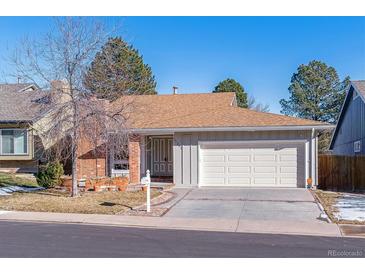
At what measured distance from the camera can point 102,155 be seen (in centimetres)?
2294

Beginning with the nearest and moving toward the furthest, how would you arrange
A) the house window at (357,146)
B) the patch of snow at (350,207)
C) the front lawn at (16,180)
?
the patch of snow at (350,207) < the front lawn at (16,180) < the house window at (357,146)

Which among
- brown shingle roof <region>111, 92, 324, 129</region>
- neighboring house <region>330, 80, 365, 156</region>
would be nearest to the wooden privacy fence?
brown shingle roof <region>111, 92, 324, 129</region>

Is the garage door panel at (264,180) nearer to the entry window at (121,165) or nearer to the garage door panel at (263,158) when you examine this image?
the garage door panel at (263,158)

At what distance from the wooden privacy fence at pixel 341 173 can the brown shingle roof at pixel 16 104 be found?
51.2 feet

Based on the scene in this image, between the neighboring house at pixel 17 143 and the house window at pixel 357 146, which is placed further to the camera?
the house window at pixel 357 146

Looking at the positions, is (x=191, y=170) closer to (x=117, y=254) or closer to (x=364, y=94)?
(x=364, y=94)

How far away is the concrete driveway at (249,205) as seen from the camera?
43.3 feet

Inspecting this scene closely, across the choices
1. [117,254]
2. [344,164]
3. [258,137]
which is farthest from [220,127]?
[117,254]

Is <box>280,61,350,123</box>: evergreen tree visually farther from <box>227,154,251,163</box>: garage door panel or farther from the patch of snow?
the patch of snow

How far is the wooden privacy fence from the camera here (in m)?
20.8

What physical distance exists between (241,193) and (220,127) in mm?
3434

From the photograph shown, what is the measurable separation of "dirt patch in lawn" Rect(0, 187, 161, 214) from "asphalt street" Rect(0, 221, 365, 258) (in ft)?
9.55

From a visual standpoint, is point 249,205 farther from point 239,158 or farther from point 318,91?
point 318,91

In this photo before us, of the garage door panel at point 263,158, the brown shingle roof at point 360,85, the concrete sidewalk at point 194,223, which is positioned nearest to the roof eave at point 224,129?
the garage door panel at point 263,158
